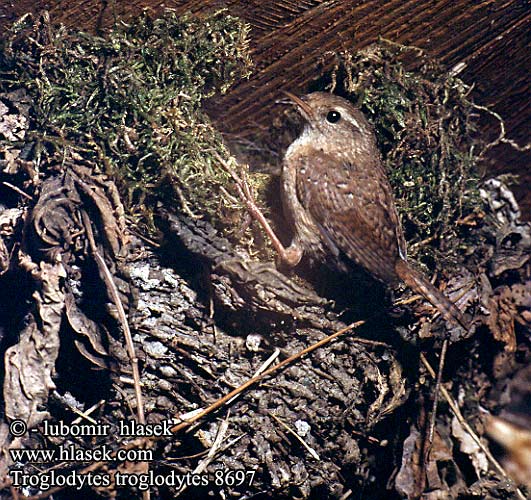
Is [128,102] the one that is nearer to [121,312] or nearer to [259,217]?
[259,217]

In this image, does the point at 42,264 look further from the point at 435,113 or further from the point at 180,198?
the point at 435,113

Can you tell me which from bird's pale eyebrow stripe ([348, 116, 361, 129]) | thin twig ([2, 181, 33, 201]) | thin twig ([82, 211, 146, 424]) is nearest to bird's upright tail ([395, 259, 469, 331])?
bird's pale eyebrow stripe ([348, 116, 361, 129])

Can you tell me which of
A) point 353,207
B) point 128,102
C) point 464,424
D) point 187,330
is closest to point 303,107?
point 353,207

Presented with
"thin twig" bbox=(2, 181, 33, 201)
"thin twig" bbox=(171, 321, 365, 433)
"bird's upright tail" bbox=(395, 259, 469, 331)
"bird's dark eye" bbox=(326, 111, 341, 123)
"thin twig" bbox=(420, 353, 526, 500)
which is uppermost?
"bird's dark eye" bbox=(326, 111, 341, 123)

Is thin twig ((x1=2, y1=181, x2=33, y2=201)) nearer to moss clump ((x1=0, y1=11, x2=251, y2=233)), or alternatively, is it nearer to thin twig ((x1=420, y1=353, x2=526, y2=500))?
moss clump ((x1=0, y1=11, x2=251, y2=233))

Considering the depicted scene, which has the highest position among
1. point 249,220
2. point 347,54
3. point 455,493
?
point 347,54

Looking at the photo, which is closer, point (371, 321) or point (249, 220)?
point (371, 321)

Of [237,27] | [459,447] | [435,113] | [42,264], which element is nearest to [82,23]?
[237,27]
